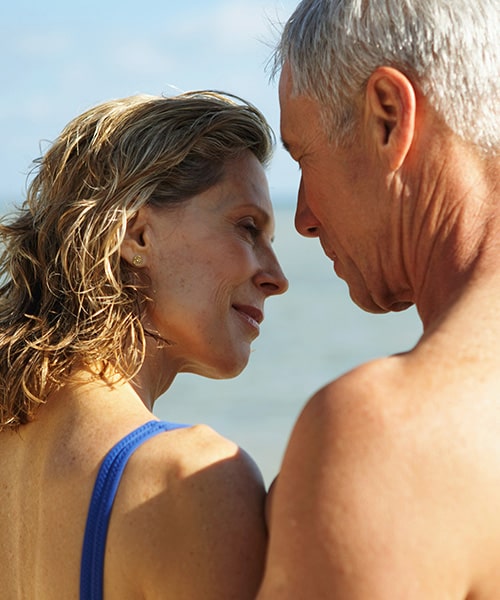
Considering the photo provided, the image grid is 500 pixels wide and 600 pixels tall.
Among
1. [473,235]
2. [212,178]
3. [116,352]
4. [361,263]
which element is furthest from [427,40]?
[116,352]

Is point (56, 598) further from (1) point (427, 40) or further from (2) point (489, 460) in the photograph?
(1) point (427, 40)

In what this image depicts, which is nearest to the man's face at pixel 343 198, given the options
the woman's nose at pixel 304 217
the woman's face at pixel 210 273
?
the woman's nose at pixel 304 217

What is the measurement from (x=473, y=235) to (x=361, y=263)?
46 cm

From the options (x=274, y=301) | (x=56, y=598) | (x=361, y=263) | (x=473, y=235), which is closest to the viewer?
(x=473, y=235)

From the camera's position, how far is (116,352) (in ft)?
8.77

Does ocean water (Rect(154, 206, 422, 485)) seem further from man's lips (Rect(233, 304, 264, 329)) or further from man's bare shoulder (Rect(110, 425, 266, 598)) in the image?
man's bare shoulder (Rect(110, 425, 266, 598))

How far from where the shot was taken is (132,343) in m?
2.71

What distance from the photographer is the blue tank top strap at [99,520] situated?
2.28m

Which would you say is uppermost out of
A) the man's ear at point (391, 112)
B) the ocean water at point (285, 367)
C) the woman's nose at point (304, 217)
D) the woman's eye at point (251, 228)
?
the man's ear at point (391, 112)

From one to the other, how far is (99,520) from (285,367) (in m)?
12.6

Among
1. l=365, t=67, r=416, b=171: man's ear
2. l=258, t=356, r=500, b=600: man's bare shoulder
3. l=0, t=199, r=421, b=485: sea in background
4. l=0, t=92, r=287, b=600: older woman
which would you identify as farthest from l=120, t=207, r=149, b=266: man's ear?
l=0, t=199, r=421, b=485: sea in background

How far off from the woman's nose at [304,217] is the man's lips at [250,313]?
30cm

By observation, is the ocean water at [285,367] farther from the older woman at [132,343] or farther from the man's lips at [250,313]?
the older woman at [132,343]

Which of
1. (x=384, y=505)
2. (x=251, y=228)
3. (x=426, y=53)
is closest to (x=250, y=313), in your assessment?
(x=251, y=228)
